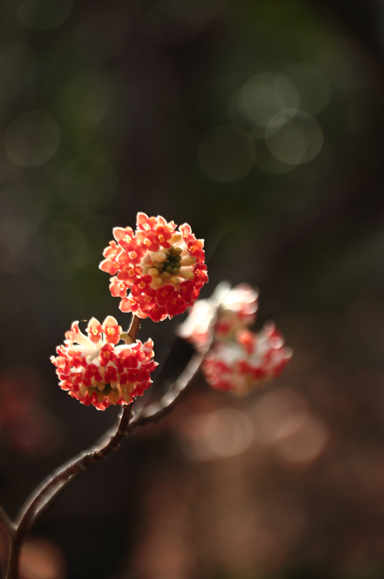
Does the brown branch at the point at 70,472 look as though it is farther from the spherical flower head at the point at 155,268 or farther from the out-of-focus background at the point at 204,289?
the out-of-focus background at the point at 204,289

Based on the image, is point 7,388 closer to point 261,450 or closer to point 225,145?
point 261,450

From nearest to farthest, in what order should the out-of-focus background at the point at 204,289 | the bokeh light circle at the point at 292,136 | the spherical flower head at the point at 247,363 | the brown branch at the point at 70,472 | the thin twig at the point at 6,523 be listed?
the brown branch at the point at 70,472
the thin twig at the point at 6,523
the spherical flower head at the point at 247,363
the out-of-focus background at the point at 204,289
the bokeh light circle at the point at 292,136

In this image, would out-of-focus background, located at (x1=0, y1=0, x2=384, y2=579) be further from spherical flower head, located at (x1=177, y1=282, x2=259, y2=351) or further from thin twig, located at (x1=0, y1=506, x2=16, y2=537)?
thin twig, located at (x1=0, y1=506, x2=16, y2=537)

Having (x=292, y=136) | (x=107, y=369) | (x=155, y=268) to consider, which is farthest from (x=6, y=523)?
(x=292, y=136)

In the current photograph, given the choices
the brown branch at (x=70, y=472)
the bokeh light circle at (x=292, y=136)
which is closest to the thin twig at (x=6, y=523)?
the brown branch at (x=70, y=472)

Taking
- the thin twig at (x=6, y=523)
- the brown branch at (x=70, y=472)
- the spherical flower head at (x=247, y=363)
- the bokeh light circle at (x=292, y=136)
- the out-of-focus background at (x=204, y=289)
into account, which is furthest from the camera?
the bokeh light circle at (x=292, y=136)

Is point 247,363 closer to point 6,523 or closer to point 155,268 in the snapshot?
point 155,268

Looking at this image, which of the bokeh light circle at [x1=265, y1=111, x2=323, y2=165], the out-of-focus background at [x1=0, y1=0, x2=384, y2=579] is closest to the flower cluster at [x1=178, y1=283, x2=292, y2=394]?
the out-of-focus background at [x1=0, y1=0, x2=384, y2=579]

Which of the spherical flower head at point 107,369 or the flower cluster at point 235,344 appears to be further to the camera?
the flower cluster at point 235,344
